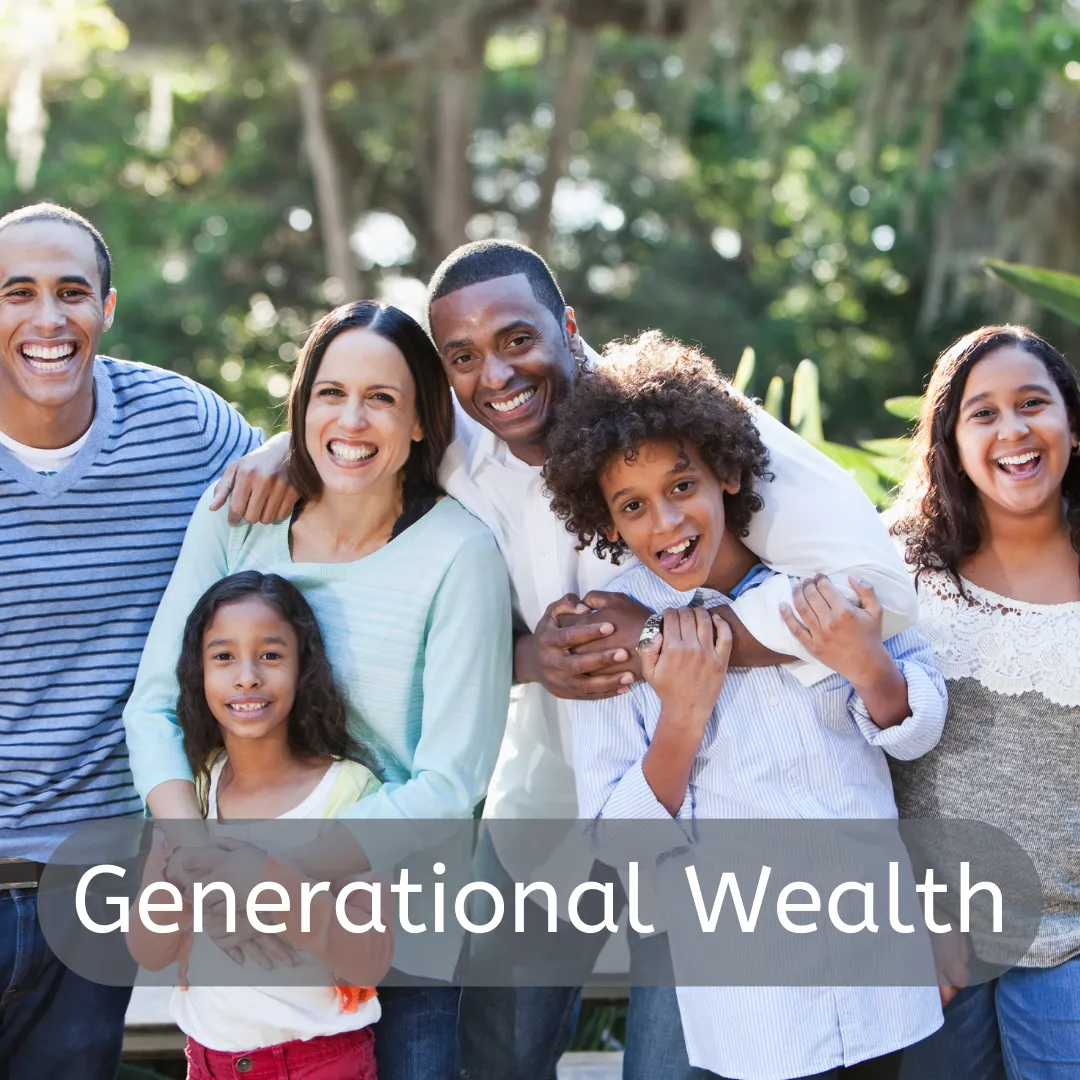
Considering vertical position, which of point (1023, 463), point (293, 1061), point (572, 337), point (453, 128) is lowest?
point (293, 1061)

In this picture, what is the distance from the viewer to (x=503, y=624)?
2.46m

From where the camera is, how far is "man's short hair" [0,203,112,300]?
2.64 meters

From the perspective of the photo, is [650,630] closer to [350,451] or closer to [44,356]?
[350,451]

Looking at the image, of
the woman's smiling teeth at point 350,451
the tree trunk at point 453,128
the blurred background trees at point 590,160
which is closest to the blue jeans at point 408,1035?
the woman's smiling teeth at point 350,451

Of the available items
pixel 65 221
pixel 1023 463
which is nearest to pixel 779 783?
pixel 1023 463

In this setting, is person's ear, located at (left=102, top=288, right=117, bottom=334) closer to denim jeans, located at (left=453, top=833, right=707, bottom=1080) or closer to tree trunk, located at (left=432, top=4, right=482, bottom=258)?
denim jeans, located at (left=453, top=833, right=707, bottom=1080)

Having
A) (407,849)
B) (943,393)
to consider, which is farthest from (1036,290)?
(407,849)

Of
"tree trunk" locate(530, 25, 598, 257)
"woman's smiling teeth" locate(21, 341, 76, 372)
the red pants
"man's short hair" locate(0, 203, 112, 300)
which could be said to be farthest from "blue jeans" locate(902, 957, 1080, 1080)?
"tree trunk" locate(530, 25, 598, 257)

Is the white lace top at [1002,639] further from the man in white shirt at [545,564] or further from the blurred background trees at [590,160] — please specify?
the blurred background trees at [590,160]

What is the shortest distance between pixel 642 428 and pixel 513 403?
39 cm

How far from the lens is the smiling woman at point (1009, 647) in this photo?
2.39m

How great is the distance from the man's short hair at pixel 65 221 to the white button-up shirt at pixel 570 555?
0.77m

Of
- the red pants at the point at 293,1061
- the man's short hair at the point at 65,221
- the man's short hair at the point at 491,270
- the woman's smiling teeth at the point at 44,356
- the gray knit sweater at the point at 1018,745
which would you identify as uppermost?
the man's short hair at the point at 65,221

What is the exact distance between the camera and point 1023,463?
246cm
